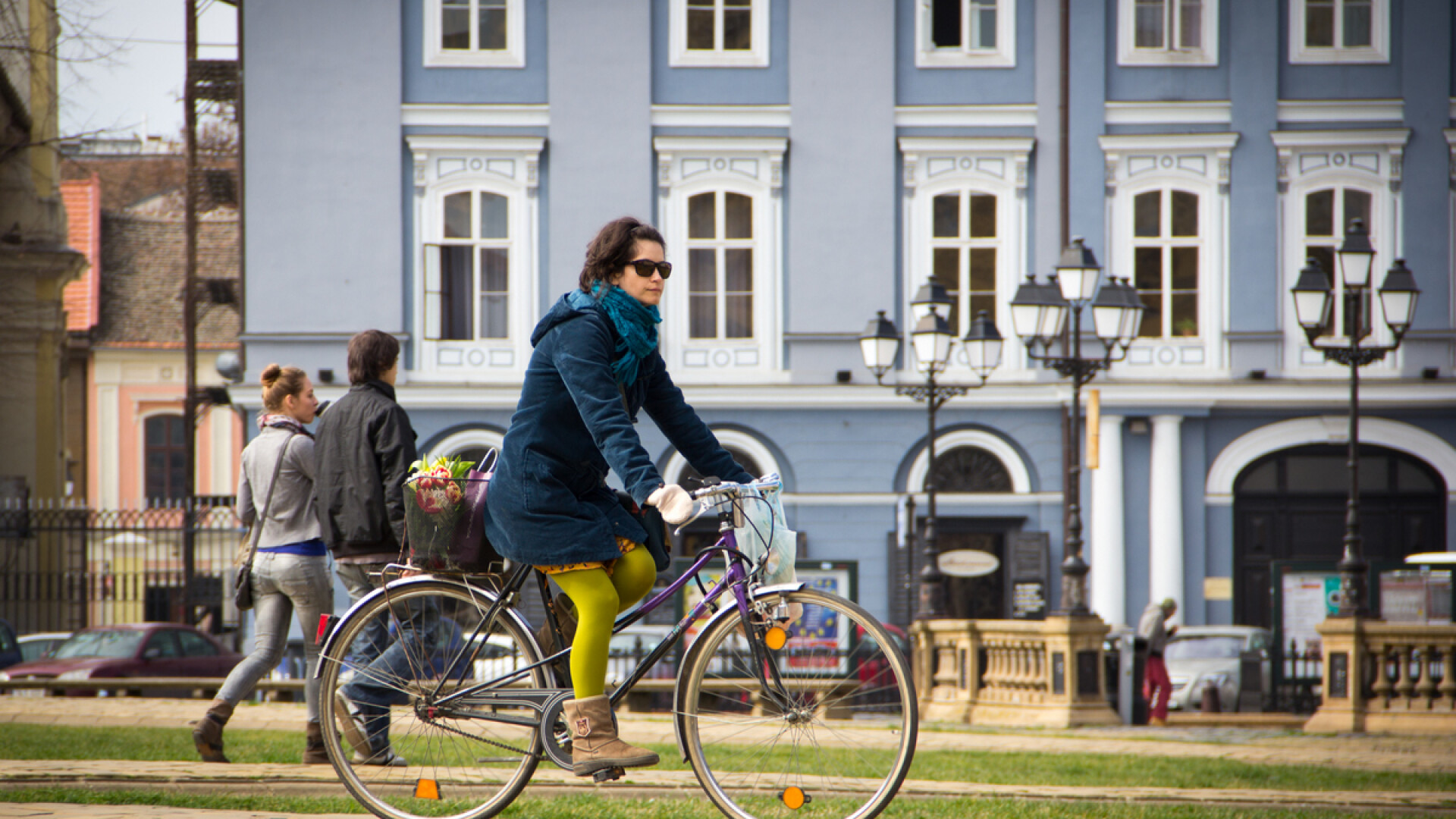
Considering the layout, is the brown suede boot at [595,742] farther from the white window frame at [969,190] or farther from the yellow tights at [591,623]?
the white window frame at [969,190]

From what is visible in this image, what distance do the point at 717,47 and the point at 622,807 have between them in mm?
21005

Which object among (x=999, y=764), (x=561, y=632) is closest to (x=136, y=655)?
(x=999, y=764)

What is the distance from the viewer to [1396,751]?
12516mm

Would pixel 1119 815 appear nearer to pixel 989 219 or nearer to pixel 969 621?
pixel 969 621

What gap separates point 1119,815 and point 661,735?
3997mm

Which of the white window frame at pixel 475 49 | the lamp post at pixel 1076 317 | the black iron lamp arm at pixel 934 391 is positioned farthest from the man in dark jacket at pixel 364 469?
the white window frame at pixel 475 49

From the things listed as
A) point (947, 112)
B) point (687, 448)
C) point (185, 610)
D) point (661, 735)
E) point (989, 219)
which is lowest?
point (185, 610)

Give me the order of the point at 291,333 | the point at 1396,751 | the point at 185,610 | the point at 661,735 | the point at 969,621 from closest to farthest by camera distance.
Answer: the point at 661,735, the point at 1396,751, the point at 969,621, the point at 291,333, the point at 185,610

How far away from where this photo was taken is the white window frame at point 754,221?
82.0 ft

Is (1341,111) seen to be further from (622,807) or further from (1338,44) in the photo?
(622,807)

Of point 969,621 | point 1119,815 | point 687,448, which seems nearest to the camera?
point 687,448

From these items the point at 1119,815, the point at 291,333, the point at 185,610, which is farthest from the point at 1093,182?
the point at 1119,815

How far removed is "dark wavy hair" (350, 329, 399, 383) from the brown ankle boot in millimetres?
1707

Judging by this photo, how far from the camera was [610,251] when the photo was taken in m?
4.73
